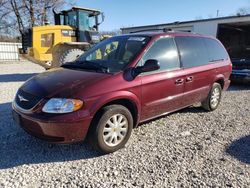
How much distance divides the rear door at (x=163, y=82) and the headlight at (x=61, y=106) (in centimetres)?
121

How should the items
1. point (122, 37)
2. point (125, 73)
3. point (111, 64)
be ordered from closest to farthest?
1. point (125, 73)
2. point (111, 64)
3. point (122, 37)

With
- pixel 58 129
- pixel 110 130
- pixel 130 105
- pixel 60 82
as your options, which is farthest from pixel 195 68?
pixel 58 129

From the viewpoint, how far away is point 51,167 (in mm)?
3436

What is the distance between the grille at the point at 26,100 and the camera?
3529mm

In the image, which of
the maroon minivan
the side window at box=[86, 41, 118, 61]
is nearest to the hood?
the maroon minivan

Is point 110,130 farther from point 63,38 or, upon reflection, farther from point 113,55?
point 63,38

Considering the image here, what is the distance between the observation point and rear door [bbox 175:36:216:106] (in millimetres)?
5031

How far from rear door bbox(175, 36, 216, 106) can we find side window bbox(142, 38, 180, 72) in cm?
20

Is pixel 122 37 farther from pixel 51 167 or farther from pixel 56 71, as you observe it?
pixel 51 167

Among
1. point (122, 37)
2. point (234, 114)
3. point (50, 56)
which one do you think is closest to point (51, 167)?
point (122, 37)

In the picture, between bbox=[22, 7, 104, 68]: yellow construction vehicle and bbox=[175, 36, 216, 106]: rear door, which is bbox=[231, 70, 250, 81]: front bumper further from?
bbox=[22, 7, 104, 68]: yellow construction vehicle

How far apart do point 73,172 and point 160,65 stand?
2.31 meters

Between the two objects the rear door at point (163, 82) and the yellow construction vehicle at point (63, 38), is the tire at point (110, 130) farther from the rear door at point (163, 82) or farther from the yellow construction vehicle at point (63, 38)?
the yellow construction vehicle at point (63, 38)

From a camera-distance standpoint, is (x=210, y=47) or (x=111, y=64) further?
(x=210, y=47)
